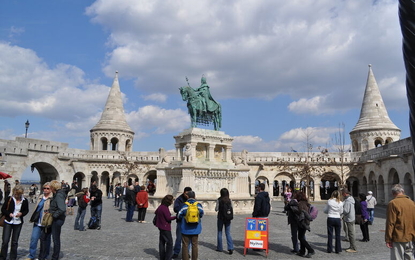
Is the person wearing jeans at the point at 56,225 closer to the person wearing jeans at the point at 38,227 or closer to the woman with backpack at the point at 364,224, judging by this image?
the person wearing jeans at the point at 38,227

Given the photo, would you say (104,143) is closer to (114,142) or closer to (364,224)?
(114,142)

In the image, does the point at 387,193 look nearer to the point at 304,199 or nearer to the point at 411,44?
the point at 304,199

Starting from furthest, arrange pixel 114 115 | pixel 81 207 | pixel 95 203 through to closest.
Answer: pixel 114 115 → pixel 95 203 → pixel 81 207

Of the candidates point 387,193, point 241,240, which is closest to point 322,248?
point 241,240

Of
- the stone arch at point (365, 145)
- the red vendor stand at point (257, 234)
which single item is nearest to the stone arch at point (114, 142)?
the stone arch at point (365, 145)

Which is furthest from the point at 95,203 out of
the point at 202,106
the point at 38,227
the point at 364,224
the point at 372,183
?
the point at 372,183

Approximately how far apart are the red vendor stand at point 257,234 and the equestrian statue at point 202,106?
10877mm

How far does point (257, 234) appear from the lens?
7586mm

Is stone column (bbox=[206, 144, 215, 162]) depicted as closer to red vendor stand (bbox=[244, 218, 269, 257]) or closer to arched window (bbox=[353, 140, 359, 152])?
red vendor stand (bbox=[244, 218, 269, 257])

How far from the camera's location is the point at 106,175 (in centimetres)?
3488

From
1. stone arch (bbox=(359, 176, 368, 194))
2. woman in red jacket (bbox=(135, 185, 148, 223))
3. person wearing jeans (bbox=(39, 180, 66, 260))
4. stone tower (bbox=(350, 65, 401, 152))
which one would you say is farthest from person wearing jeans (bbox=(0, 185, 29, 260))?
stone tower (bbox=(350, 65, 401, 152))

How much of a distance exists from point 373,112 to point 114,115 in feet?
88.2

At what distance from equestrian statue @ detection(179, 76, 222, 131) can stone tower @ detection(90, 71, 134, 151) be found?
20.0m

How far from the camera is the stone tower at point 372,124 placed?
3231 cm
